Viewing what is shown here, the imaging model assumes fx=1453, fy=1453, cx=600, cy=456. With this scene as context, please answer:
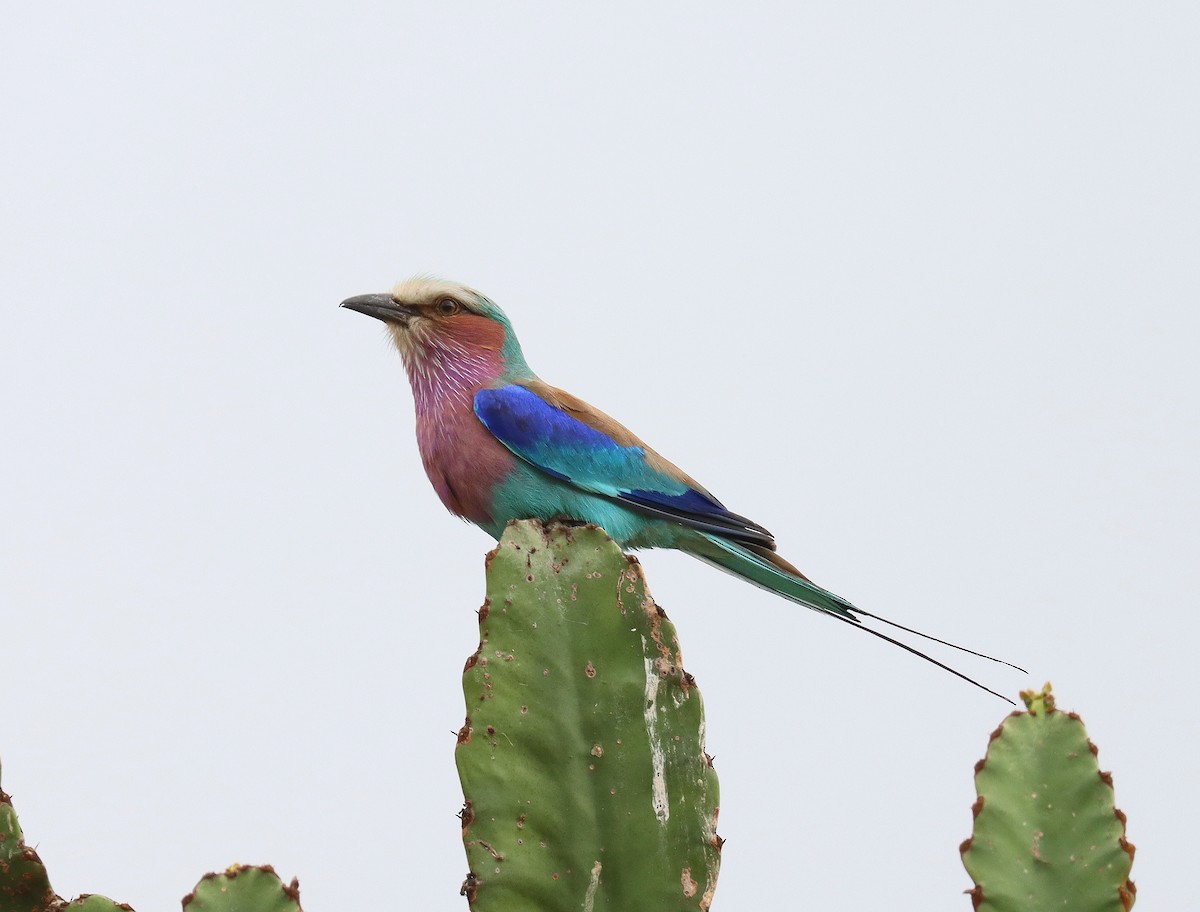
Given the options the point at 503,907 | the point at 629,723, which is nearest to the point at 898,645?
the point at 629,723

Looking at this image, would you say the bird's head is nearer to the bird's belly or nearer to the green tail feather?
the bird's belly

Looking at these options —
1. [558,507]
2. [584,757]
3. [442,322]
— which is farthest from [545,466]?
[584,757]

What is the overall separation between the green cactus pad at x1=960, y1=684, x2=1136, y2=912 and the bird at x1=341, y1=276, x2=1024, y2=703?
889mm

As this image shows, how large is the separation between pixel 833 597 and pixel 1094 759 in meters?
1.05

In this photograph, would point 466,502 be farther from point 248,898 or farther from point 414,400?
point 248,898

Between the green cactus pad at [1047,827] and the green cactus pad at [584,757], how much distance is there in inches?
18.8

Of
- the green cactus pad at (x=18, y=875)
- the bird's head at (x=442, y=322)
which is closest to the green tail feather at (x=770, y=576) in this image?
the bird's head at (x=442, y=322)

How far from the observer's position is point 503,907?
2.59 meters

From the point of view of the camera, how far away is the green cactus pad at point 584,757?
2.59 meters

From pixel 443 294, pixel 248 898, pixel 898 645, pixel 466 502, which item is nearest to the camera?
pixel 248 898

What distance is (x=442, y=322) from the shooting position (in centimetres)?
372

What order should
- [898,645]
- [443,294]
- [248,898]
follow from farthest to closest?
[443,294]
[898,645]
[248,898]

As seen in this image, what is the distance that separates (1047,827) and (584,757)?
81cm

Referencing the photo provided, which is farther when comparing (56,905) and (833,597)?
(833,597)
